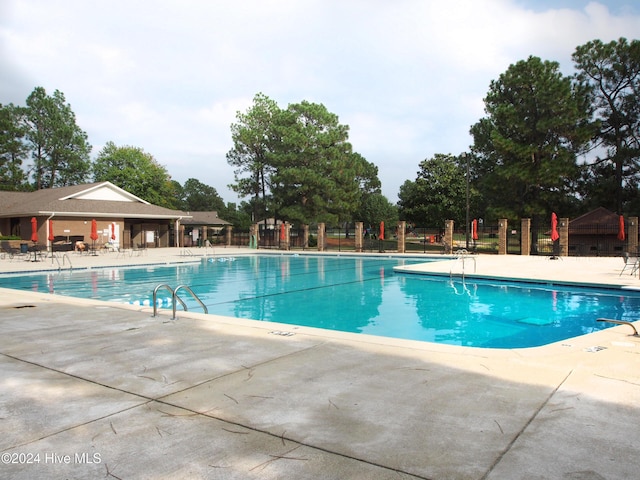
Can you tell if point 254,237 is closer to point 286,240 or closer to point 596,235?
point 286,240

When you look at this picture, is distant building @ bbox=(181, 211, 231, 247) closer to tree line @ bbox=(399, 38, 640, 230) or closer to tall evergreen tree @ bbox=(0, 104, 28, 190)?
tall evergreen tree @ bbox=(0, 104, 28, 190)

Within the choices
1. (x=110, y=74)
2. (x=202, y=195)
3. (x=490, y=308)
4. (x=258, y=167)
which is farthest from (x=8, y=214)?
(x=202, y=195)

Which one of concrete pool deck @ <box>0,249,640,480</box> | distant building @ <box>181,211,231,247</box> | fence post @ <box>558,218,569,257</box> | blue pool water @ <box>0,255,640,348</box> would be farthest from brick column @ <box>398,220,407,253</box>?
concrete pool deck @ <box>0,249,640,480</box>

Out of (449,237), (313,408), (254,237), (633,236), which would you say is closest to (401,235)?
(449,237)

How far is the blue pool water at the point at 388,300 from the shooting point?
32.0 ft

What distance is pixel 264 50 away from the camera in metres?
20.2

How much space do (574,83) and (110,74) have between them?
3387 cm

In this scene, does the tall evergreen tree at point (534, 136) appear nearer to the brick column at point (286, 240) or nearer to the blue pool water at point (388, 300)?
the brick column at point (286, 240)

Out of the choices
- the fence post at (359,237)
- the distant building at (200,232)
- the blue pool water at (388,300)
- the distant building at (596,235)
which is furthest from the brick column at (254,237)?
the distant building at (596,235)

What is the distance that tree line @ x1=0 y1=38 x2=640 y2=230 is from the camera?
105 ft

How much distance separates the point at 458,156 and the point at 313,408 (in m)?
44.7

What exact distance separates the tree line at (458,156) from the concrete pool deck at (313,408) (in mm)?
29336

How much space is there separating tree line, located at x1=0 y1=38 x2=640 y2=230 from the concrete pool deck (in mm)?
29336

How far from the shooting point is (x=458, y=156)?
4516 centimetres
